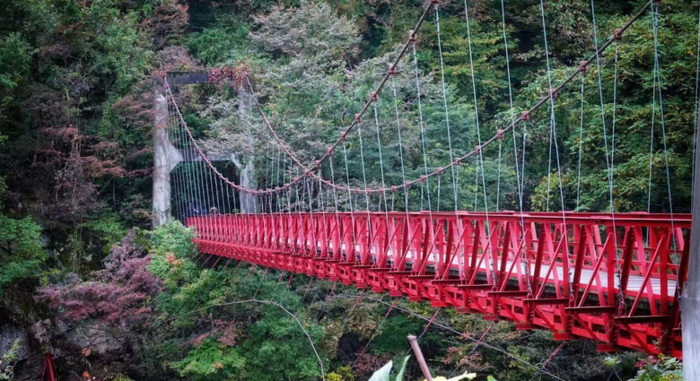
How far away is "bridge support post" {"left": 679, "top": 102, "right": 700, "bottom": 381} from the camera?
162cm

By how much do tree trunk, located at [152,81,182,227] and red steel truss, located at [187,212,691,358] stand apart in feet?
24.5

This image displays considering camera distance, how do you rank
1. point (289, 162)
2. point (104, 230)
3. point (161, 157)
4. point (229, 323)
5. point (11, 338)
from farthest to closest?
1. point (161, 157)
2. point (104, 230)
3. point (289, 162)
4. point (11, 338)
5. point (229, 323)

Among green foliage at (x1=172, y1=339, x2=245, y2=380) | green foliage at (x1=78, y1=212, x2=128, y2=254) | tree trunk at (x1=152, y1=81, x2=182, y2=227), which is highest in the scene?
tree trunk at (x1=152, y1=81, x2=182, y2=227)

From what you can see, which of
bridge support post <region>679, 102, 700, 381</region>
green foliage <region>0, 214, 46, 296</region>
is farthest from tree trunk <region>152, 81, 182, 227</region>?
bridge support post <region>679, 102, 700, 381</region>

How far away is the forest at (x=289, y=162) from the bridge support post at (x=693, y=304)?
9873mm

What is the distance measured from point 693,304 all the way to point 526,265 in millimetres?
4344

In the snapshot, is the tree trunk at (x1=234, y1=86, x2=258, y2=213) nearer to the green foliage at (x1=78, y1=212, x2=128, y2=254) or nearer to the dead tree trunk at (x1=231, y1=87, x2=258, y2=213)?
the dead tree trunk at (x1=231, y1=87, x2=258, y2=213)

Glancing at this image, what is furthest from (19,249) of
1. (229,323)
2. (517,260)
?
(517,260)

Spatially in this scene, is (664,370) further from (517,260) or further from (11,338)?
(11,338)

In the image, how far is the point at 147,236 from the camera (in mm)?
17078

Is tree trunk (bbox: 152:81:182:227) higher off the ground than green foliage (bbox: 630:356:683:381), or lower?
higher

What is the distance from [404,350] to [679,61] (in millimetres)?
6785

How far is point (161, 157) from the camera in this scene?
18.4 meters

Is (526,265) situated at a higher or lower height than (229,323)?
higher
